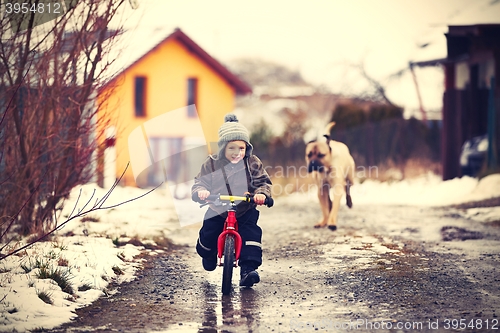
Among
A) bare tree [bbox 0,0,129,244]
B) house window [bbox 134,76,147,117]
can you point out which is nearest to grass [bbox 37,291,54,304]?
bare tree [bbox 0,0,129,244]

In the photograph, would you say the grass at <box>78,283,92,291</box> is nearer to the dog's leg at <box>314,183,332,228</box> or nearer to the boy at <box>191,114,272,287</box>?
the boy at <box>191,114,272,287</box>

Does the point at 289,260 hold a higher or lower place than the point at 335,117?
lower

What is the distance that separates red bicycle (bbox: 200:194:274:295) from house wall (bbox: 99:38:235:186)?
21616 mm

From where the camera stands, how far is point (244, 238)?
6832 mm

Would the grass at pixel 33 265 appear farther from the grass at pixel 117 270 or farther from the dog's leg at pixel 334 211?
the dog's leg at pixel 334 211

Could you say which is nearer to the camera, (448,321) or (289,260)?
(448,321)

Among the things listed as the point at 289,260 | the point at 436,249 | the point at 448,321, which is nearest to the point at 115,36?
the point at 289,260

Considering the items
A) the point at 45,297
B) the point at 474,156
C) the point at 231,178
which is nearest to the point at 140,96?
the point at 474,156

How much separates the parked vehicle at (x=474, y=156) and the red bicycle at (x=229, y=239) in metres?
12.4

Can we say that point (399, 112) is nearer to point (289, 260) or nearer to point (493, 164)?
point (493, 164)

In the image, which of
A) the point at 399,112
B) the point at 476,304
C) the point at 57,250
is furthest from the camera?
the point at 399,112

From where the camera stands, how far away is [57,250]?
7879mm

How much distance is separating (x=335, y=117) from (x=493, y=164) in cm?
975

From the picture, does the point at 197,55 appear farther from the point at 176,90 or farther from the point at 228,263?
the point at 228,263
